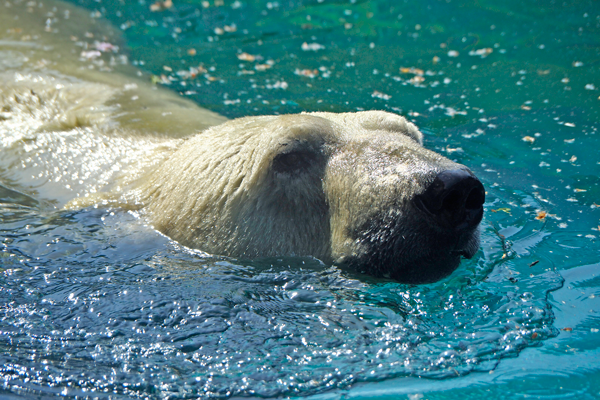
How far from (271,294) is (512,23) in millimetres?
7125

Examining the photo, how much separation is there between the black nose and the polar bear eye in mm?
828

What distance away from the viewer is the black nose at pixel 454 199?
9.64 ft

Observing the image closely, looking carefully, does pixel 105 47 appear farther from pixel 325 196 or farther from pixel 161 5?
pixel 325 196

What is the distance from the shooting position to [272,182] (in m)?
3.57

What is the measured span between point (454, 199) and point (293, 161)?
3.49 ft

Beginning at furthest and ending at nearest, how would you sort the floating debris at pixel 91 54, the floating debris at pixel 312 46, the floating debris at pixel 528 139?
1. the floating debris at pixel 312 46
2. the floating debris at pixel 91 54
3. the floating debris at pixel 528 139

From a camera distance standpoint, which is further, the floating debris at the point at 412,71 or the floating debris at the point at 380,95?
the floating debris at the point at 412,71

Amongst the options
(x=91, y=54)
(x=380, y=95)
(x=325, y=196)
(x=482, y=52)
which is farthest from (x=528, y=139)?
(x=91, y=54)

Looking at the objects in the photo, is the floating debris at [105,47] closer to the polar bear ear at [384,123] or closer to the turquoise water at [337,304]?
the turquoise water at [337,304]

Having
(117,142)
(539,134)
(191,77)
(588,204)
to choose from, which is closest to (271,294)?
(117,142)

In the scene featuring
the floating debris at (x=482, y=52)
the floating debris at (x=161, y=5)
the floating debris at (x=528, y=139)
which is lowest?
the floating debris at (x=528, y=139)

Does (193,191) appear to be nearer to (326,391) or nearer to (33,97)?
(326,391)

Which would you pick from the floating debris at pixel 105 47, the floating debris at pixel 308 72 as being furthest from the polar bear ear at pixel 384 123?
the floating debris at pixel 105 47

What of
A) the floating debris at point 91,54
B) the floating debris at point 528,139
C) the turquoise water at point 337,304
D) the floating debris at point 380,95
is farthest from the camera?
the floating debris at point 91,54
